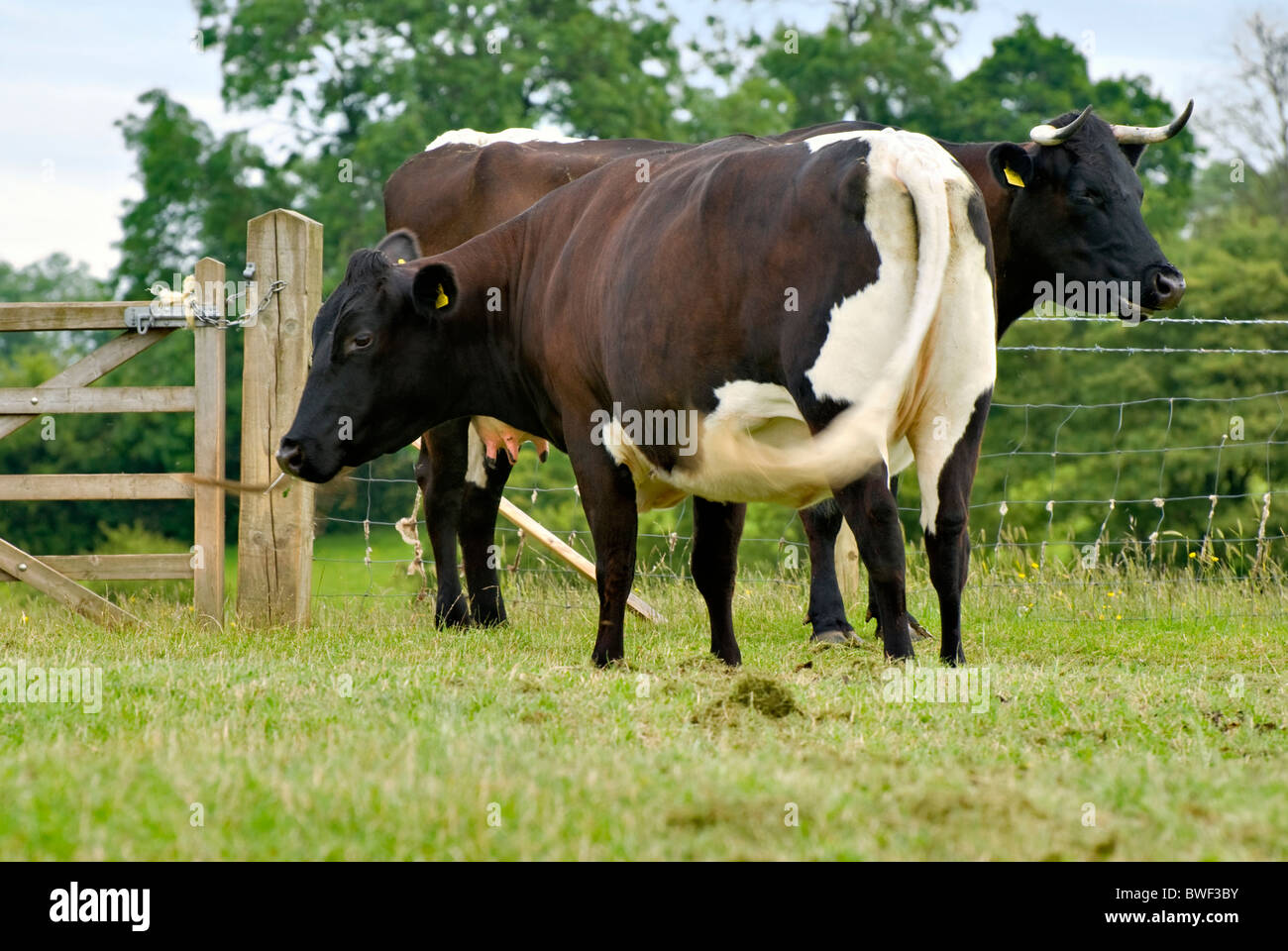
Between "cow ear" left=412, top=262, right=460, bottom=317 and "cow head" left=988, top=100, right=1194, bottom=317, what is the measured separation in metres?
2.57

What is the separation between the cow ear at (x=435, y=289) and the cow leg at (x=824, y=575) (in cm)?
199

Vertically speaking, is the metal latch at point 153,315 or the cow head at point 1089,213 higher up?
the cow head at point 1089,213

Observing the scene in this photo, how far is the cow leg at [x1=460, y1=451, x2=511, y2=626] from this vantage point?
8312 mm

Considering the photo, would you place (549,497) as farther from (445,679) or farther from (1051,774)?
(1051,774)

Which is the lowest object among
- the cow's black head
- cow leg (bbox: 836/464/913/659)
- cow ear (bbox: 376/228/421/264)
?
cow leg (bbox: 836/464/913/659)

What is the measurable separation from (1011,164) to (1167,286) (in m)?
0.92

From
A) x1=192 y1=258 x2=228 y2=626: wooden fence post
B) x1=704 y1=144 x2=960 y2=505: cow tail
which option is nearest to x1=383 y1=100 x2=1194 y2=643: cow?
x1=192 y1=258 x2=228 y2=626: wooden fence post

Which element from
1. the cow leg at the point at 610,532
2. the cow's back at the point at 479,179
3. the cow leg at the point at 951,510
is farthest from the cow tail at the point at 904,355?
the cow's back at the point at 479,179

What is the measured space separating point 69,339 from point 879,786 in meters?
49.8

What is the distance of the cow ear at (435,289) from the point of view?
6.46m

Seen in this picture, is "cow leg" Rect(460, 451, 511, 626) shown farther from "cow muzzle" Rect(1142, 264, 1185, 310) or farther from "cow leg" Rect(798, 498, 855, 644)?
"cow muzzle" Rect(1142, 264, 1185, 310)

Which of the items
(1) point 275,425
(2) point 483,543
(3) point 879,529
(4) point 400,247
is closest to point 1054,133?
(3) point 879,529

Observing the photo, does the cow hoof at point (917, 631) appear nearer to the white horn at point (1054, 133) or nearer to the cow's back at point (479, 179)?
the white horn at point (1054, 133)

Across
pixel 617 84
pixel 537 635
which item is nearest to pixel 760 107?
pixel 617 84
